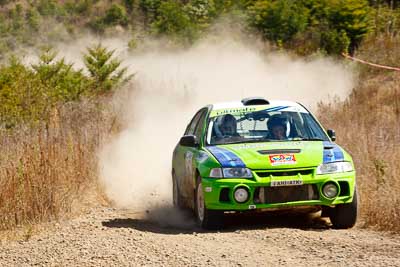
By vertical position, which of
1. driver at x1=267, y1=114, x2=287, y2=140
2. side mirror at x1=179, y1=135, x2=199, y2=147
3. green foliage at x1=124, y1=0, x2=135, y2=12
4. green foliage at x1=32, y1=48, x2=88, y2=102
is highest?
green foliage at x1=124, y1=0, x2=135, y2=12

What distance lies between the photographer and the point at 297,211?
10477 millimetres

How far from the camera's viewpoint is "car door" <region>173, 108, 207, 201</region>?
11.3 metres

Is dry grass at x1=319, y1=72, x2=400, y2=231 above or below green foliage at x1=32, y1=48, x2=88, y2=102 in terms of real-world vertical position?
below

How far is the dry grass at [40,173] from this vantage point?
1092 cm

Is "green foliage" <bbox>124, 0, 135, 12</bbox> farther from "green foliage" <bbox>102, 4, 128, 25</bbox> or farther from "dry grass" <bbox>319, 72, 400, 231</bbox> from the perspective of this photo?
"dry grass" <bbox>319, 72, 400, 231</bbox>

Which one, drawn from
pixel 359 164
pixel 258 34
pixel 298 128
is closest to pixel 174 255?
pixel 298 128

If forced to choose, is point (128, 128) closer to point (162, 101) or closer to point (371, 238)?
point (162, 101)

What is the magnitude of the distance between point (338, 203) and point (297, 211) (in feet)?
1.86

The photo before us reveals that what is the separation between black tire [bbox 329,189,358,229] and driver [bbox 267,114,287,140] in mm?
1324

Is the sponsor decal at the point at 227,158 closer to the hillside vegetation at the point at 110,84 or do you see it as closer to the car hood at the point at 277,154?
the car hood at the point at 277,154

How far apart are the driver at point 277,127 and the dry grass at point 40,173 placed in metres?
2.82

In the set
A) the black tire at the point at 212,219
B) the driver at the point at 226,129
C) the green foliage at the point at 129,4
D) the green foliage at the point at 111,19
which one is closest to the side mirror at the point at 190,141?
the driver at the point at 226,129

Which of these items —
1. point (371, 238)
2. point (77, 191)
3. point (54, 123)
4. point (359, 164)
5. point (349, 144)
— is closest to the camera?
point (371, 238)

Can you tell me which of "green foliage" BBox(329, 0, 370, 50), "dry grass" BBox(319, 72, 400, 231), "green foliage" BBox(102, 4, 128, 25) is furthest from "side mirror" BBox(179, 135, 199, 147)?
"green foliage" BBox(102, 4, 128, 25)
